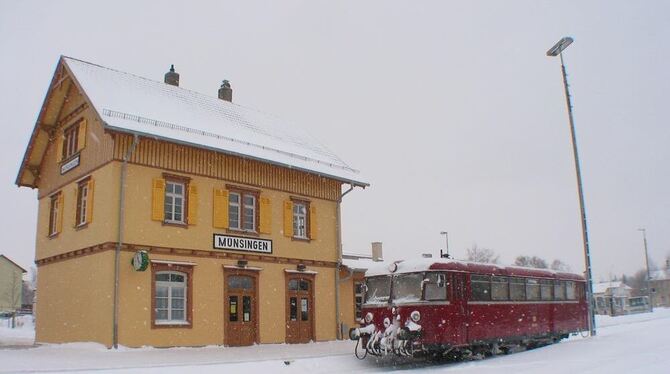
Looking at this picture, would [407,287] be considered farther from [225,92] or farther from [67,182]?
[225,92]

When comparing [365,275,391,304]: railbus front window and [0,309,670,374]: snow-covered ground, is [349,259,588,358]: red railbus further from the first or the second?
[0,309,670,374]: snow-covered ground

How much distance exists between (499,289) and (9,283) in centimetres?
5788

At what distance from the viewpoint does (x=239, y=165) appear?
69.9 ft

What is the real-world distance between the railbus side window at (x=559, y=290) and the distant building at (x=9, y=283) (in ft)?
181

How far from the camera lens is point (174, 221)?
1927cm

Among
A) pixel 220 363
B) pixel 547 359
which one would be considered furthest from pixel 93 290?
pixel 547 359

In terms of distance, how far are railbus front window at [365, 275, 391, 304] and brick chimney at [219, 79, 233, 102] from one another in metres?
13.4

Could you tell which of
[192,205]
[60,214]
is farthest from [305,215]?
[60,214]

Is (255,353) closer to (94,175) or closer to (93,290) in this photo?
(93,290)

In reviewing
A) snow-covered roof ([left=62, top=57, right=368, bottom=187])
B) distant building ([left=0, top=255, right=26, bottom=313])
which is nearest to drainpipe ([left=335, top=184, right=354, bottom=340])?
snow-covered roof ([left=62, top=57, right=368, bottom=187])

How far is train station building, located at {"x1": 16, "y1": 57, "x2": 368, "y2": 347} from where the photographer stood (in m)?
18.1

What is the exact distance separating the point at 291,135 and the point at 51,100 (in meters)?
9.20

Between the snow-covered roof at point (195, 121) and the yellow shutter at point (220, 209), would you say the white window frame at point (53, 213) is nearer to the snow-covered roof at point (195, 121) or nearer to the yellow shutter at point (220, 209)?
the snow-covered roof at point (195, 121)

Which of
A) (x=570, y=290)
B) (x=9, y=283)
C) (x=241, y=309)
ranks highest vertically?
(x=9, y=283)
